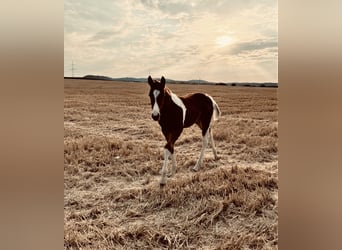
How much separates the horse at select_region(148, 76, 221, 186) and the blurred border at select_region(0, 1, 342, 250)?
0.36 meters

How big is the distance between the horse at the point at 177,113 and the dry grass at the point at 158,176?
3 centimetres

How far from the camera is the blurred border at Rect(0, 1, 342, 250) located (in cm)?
158

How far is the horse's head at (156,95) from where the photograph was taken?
5.66 feet

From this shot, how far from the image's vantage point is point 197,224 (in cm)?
168

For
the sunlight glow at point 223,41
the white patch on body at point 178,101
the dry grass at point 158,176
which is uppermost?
the sunlight glow at point 223,41
